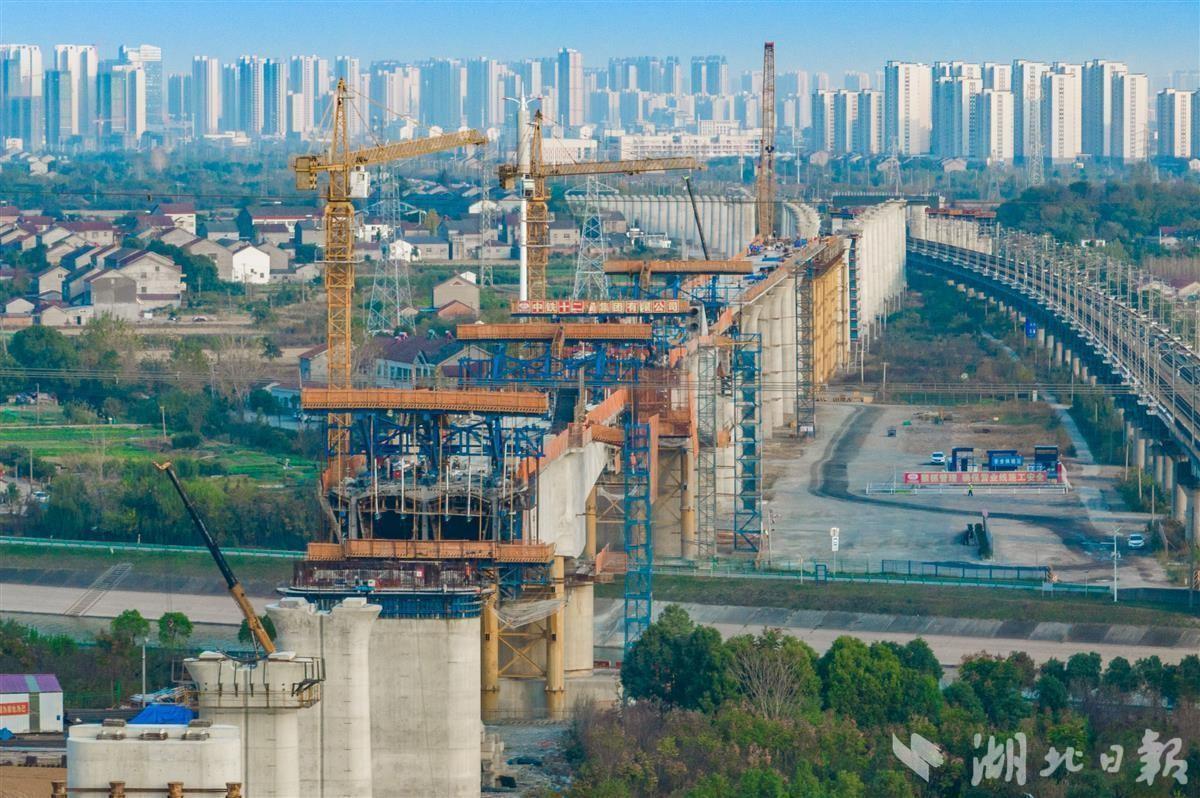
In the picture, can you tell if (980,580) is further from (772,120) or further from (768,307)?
(772,120)

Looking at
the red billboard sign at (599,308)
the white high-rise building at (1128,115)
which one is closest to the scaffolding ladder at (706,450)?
the red billboard sign at (599,308)

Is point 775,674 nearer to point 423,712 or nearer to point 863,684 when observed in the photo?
point 863,684

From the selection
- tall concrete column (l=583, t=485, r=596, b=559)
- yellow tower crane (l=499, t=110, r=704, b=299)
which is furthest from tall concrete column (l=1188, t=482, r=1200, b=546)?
yellow tower crane (l=499, t=110, r=704, b=299)

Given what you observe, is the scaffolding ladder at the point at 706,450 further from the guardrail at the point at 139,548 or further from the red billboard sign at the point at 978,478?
the guardrail at the point at 139,548

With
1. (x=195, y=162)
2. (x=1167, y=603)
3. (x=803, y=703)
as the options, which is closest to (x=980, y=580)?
(x=1167, y=603)

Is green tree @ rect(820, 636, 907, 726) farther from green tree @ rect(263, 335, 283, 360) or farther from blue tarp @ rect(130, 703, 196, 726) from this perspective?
green tree @ rect(263, 335, 283, 360)

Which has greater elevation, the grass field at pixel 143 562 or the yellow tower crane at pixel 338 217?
the yellow tower crane at pixel 338 217

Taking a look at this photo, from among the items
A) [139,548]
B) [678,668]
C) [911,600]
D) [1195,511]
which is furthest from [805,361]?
[678,668]
